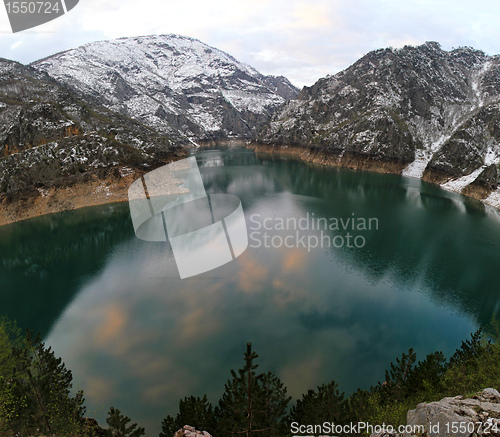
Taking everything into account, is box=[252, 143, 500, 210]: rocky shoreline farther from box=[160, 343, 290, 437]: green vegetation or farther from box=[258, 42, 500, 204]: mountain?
box=[160, 343, 290, 437]: green vegetation

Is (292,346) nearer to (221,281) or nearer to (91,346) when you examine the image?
(221,281)

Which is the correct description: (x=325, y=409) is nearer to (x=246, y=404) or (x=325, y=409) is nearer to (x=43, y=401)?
(x=246, y=404)

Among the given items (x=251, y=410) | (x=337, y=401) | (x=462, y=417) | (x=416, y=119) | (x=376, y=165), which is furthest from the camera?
(x=416, y=119)

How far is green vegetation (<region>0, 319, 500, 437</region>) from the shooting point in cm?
1925

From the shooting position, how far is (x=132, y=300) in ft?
137

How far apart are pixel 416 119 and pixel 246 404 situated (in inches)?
7163

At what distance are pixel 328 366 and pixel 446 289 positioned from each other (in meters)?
25.7

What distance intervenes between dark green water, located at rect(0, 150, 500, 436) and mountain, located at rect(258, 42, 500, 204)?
5905 cm

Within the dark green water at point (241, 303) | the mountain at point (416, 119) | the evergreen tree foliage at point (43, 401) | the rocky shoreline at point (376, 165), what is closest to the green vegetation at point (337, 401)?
the dark green water at point (241, 303)

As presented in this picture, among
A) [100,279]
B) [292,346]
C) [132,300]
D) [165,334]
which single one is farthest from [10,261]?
[292,346]

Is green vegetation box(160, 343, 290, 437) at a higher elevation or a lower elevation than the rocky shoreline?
higher

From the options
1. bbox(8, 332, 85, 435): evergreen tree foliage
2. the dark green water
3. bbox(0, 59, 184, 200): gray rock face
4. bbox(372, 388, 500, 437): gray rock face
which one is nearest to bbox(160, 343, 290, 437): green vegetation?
the dark green water

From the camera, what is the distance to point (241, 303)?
40.1 metres

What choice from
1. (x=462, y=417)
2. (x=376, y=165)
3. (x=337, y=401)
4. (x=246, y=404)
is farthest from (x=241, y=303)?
(x=376, y=165)
